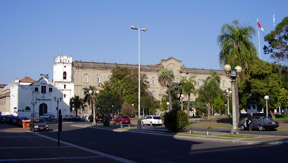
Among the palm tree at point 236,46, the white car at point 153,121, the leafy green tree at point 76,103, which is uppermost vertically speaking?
the palm tree at point 236,46

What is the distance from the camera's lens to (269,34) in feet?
171

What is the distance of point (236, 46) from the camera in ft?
124

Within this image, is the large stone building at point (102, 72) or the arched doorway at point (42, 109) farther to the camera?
the large stone building at point (102, 72)

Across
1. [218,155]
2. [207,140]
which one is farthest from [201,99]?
[218,155]

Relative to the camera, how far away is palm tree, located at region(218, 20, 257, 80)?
3753cm

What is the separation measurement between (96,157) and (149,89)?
Answer: 273 feet

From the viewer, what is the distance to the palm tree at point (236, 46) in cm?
3753

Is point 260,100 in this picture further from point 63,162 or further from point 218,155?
point 63,162

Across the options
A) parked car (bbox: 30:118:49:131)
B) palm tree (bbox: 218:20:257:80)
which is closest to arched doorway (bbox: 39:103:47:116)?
parked car (bbox: 30:118:49:131)

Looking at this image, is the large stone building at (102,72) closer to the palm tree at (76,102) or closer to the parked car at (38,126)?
the palm tree at (76,102)

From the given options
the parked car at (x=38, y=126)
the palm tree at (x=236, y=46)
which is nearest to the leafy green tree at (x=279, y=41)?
the palm tree at (x=236, y=46)

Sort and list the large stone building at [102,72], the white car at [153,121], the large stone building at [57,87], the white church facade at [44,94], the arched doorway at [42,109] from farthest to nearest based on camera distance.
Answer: the large stone building at [102,72] < the arched doorway at [42,109] < the large stone building at [57,87] < the white church facade at [44,94] < the white car at [153,121]

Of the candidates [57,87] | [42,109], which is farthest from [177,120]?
[57,87]

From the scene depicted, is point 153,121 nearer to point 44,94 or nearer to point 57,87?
point 57,87
